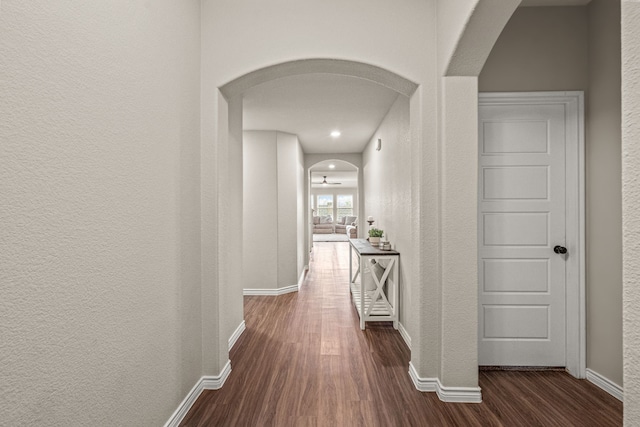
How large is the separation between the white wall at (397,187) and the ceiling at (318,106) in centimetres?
25

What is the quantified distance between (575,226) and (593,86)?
1.02 meters

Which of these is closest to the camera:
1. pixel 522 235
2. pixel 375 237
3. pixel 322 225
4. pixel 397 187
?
pixel 522 235

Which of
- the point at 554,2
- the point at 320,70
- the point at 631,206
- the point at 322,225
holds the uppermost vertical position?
the point at 554,2

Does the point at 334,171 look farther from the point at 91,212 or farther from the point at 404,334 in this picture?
the point at 91,212

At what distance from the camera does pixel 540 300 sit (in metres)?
2.48

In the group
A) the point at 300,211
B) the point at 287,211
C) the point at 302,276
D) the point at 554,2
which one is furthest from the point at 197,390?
the point at 300,211

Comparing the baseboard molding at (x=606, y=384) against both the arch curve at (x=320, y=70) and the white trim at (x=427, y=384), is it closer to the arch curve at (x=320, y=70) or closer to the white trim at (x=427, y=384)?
the white trim at (x=427, y=384)

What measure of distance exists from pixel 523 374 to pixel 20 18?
3331 millimetres

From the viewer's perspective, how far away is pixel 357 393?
2182 millimetres

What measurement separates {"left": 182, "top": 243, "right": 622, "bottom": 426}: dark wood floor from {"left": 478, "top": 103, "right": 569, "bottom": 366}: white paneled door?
0.80ft

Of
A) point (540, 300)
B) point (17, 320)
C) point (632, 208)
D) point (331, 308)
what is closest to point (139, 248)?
point (17, 320)

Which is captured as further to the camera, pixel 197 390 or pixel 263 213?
pixel 263 213

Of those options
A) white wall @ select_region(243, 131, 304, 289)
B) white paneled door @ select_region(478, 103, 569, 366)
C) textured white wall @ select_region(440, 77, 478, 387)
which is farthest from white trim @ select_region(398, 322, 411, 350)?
white wall @ select_region(243, 131, 304, 289)

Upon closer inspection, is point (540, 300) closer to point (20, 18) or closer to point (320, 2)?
point (320, 2)
